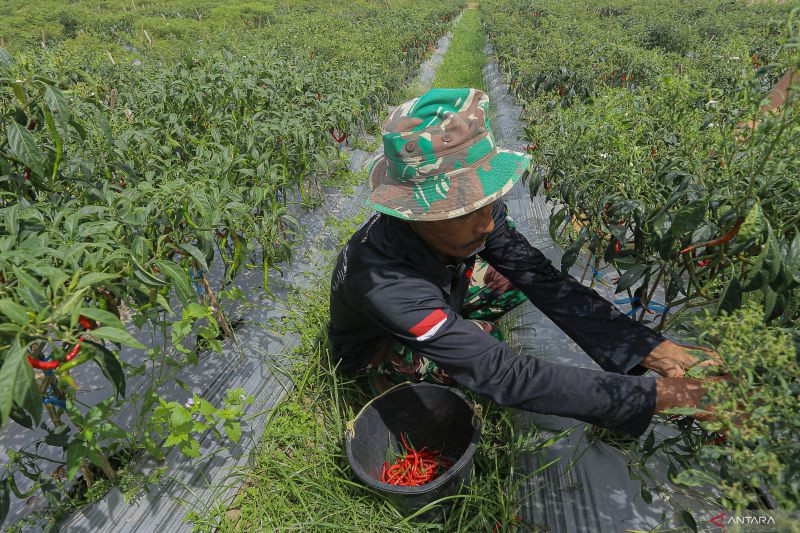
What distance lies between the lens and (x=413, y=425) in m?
1.92

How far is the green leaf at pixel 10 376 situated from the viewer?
2.58ft

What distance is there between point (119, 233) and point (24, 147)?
0.31 m

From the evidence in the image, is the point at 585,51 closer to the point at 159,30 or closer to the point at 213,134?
the point at 213,134

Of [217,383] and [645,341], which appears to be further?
[217,383]

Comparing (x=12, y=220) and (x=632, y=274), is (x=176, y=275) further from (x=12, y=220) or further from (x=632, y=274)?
(x=632, y=274)

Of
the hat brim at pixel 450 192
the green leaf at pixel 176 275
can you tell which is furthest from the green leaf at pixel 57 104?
the hat brim at pixel 450 192

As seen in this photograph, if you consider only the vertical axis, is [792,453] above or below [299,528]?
above

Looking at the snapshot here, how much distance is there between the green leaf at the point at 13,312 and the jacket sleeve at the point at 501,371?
852 mm

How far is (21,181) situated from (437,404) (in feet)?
5.25

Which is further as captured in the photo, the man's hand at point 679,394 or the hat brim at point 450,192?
the hat brim at point 450,192

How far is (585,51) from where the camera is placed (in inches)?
210

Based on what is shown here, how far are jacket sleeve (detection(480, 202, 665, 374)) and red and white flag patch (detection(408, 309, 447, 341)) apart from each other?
0.49 meters

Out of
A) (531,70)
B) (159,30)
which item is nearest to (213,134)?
(531,70)

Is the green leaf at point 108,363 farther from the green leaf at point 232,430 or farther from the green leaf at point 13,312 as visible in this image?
the green leaf at point 232,430
